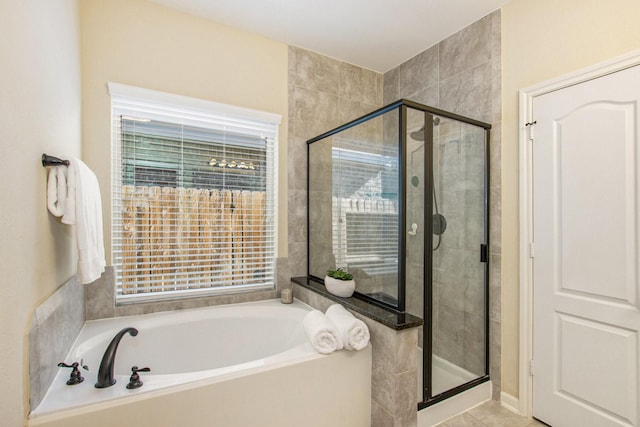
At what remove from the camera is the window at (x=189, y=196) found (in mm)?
2123

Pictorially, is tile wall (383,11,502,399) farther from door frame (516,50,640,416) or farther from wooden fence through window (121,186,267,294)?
wooden fence through window (121,186,267,294)

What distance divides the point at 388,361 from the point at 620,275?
1.26 meters

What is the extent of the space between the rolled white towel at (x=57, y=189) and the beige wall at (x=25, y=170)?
0.9 inches

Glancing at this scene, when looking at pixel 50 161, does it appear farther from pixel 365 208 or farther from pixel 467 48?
pixel 467 48

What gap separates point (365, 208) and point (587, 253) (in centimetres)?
126

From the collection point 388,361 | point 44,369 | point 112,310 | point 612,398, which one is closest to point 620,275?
point 612,398

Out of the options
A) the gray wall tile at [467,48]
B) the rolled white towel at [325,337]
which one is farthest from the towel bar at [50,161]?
the gray wall tile at [467,48]

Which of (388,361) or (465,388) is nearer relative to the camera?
(388,361)

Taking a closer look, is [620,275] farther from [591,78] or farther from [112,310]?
[112,310]

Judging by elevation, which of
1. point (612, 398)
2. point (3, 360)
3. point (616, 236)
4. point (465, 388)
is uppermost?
point (616, 236)

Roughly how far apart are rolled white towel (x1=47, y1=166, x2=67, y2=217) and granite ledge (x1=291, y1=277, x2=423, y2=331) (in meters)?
1.56

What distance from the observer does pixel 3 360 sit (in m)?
0.95

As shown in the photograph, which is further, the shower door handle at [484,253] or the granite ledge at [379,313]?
the shower door handle at [484,253]

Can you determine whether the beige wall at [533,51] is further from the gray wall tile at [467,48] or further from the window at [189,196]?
the window at [189,196]
